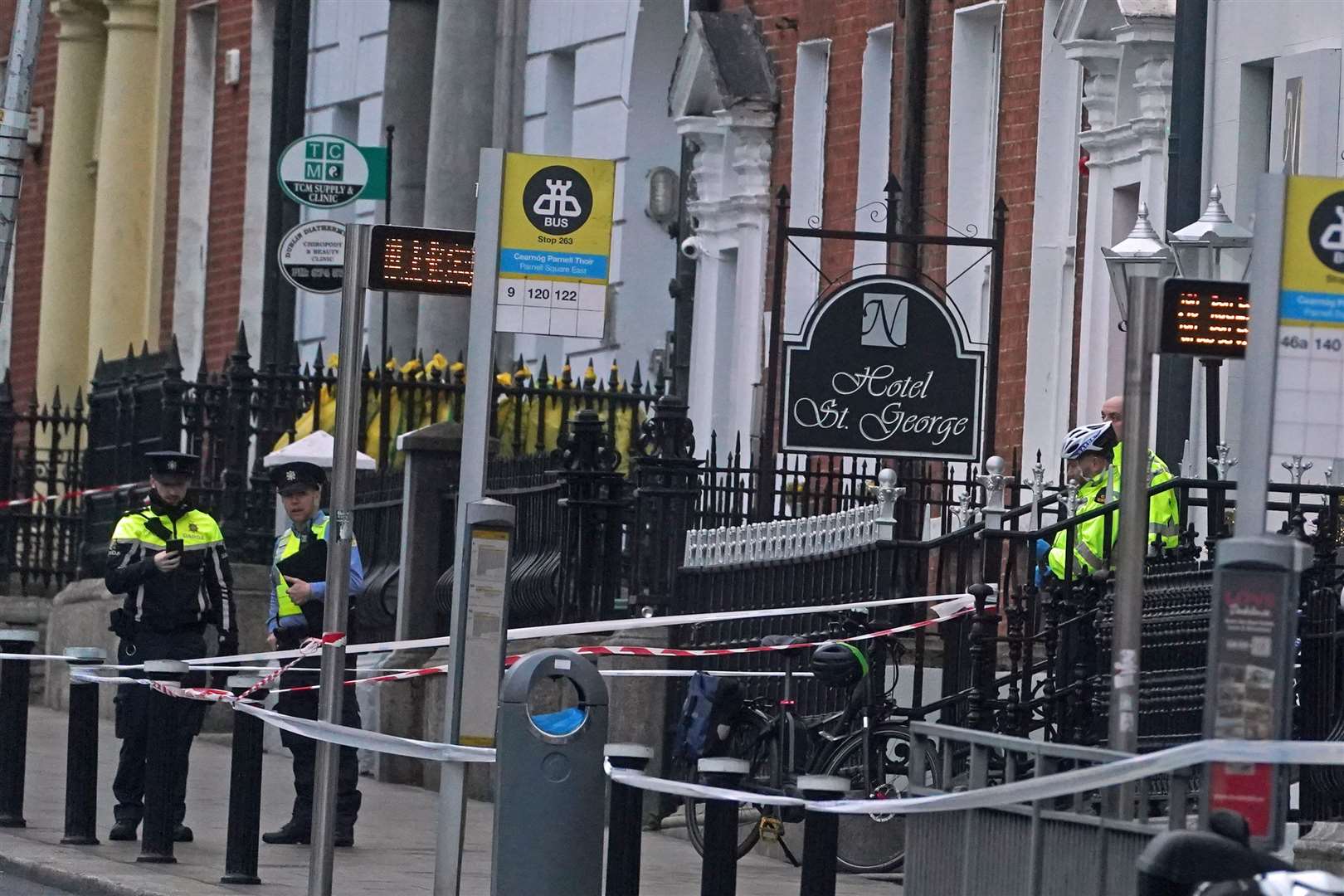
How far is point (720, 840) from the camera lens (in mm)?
10094

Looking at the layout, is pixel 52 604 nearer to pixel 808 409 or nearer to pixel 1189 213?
pixel 808 409

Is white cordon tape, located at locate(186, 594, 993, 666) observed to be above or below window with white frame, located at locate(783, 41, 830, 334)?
below

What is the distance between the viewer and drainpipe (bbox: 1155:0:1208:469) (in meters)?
15.1

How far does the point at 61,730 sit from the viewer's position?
20.8 m

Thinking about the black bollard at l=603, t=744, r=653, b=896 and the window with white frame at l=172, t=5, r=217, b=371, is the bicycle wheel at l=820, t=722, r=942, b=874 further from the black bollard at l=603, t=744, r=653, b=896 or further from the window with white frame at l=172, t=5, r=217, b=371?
the window with white frame at l=172, t=5, r=217, b=371

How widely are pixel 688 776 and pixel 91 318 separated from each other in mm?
19758

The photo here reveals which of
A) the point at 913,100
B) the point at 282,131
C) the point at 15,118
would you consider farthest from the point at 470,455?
the point at 282,131

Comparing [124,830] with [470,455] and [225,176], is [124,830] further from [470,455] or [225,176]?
[225,176]

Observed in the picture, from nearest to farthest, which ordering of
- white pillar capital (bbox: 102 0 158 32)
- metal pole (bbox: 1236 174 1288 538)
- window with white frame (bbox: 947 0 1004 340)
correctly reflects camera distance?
1. metal pole (bbox: 1236 174 1288 538)
2. window with white frame (bbox: 947 0 1004 340)
3. white pillar capital (bbox: 102 0 158 32)

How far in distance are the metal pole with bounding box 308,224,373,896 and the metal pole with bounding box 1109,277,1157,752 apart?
3.19 metres

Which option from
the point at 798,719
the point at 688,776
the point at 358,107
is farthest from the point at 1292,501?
the point at 358,107

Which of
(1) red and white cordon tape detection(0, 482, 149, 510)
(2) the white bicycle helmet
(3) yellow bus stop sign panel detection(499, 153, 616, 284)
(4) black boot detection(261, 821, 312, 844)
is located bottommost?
(4) black boot detection(261, 821, 312, 844)

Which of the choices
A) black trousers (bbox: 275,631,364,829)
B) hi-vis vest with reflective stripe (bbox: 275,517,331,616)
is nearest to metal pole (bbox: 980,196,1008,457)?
hi-vis vest with reflective stripe (bbox: 275,517,331,616)

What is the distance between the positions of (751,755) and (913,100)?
7500mm
